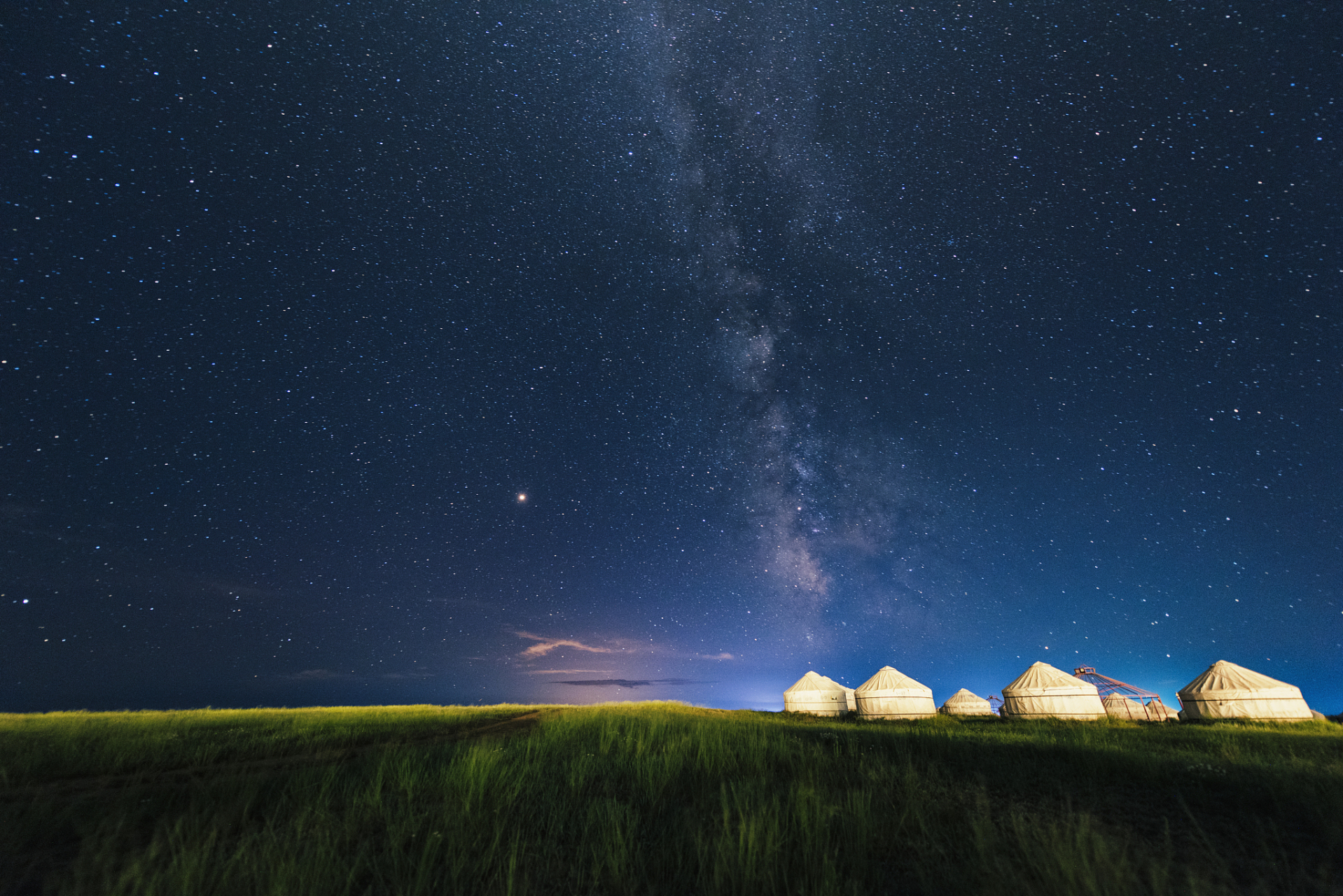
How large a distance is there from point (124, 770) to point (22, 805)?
2.62 meters

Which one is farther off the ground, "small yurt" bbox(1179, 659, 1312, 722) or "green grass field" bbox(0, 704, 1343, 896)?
"small yurt" bbox(1179, 659, 1312, 722)

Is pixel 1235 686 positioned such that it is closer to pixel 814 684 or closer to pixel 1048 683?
pixel 1048 683

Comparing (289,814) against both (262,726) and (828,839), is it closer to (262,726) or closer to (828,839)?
(828,839)

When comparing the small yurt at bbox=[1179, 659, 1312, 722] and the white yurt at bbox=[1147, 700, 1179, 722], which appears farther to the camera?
the white yurt at bbox=[1147, 700, 1179, 722]

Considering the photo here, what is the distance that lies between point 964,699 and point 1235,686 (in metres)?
18.2

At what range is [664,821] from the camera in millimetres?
4418

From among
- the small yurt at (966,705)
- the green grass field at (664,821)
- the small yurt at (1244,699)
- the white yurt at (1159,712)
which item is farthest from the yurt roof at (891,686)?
the green grass field at (664,821)

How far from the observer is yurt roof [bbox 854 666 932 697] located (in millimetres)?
35469

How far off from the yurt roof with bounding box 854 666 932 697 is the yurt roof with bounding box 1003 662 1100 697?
18.0 ft

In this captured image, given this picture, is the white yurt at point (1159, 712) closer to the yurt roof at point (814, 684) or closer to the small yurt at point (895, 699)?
the small yurt at point (895, 699)

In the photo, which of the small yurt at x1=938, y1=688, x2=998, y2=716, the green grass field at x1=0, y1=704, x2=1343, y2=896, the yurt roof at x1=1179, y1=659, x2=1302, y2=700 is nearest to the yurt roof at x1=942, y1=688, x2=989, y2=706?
the small yurt at x1=938, y1=688, x2=998, y2=716

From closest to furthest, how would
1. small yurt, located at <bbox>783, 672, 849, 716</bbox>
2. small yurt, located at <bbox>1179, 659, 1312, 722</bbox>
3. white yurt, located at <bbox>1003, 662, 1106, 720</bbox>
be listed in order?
small yurt, located at <bbox>1179, 659, 1312, 722</bbox>, white yurt, located at <bbox>1003, 662, 1106, 720</bbox>, small yurt, located at <bbox>783, 672, 849, 716</bbox>

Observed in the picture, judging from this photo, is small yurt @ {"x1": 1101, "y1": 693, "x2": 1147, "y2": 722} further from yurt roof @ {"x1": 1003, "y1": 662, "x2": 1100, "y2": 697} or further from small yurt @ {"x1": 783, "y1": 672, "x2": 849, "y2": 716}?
small yurt @ {"x1": 783, "y1": 672, "x2": 849, "y2": 716}

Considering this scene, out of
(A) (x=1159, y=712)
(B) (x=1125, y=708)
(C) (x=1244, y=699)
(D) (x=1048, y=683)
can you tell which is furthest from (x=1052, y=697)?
(A) (x=1159, y=712)
